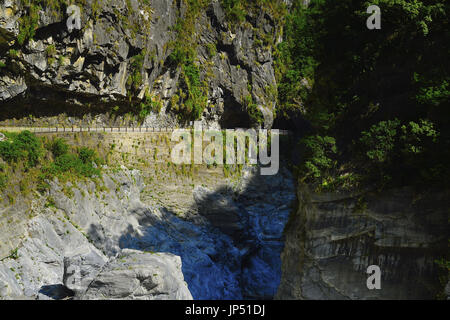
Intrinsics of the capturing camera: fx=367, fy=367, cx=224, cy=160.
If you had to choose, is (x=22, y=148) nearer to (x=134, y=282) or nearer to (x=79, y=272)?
(x=79, y=272)

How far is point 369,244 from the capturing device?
38.6ft

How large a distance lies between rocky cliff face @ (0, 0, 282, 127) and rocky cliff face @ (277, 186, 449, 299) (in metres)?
15.3

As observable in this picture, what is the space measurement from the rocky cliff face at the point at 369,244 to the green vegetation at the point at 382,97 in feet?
2.17

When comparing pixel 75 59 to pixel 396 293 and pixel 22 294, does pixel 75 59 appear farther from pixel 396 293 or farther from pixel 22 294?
pixel 396 293

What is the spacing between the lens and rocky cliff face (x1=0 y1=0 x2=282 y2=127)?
64.7ft

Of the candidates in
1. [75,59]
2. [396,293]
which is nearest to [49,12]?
[75,59]

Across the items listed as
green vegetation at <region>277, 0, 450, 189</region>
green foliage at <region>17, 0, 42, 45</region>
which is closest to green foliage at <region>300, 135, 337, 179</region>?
green vegetation at <region>277, 0, 450, 189</region>

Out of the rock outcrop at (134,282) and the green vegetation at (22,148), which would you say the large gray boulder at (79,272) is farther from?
the green vegetation at (22,148)

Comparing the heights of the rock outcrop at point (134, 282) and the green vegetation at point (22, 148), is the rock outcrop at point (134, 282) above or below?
below

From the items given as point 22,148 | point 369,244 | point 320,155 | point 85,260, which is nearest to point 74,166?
point 22,148

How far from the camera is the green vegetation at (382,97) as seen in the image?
1051 cm

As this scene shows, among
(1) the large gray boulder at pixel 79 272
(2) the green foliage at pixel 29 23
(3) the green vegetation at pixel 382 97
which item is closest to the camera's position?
(3) the green vegetation at pixel 382 97

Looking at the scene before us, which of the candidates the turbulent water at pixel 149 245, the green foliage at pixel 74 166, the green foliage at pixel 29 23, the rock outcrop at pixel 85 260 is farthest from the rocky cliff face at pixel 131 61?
the rock outcrop at pixel 85 260

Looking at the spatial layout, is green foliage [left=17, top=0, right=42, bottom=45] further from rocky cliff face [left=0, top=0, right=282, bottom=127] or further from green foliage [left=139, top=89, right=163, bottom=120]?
green foliage [left=139, top=89, right=163, bottom=120]
